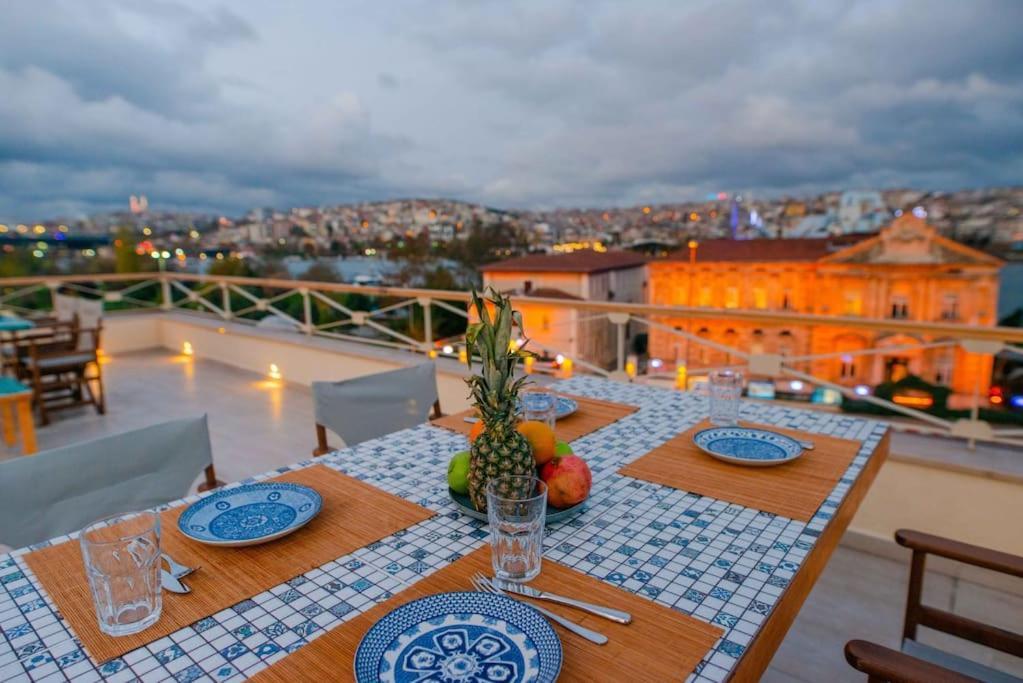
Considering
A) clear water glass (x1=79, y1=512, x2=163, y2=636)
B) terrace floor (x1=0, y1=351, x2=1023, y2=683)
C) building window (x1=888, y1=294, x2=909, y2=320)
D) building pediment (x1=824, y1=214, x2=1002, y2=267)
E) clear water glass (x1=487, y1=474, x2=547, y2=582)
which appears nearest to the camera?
clear water glass (x1=79, y1=512, x2=163, y2=636)

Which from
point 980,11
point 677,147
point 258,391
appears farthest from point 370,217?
point 677,147

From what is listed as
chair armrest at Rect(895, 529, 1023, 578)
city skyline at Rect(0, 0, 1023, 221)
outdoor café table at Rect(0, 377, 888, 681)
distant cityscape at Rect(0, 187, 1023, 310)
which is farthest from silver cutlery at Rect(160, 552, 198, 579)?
city skyline at Rect(0, 0, 1023, 221)

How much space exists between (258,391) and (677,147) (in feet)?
35.2

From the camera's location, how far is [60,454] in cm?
128

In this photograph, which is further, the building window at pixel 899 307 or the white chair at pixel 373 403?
the building window at pixel 899 307

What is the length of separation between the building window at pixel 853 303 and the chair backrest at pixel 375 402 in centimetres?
1242

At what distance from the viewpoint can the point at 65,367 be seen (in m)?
4.57

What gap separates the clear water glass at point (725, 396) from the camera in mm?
1589

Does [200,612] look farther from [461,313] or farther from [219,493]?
[461,313]

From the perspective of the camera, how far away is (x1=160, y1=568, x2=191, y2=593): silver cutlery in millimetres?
842

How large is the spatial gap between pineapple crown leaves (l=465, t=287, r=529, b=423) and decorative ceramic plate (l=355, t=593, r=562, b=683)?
1.05 feet

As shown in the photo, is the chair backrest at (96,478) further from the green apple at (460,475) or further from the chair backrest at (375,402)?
the green apple at (460,475)

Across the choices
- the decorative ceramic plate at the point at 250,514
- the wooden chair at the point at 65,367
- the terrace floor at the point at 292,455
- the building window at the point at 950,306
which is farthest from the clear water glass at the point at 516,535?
the building window at the point at 950,306

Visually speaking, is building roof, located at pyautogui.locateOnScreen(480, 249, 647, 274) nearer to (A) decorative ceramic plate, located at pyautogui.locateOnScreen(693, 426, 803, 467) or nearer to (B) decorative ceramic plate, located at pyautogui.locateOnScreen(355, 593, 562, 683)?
(A) decorative ceramic plate, located at pyautogui.locateOnScreen(693, 426, 803, 467)
